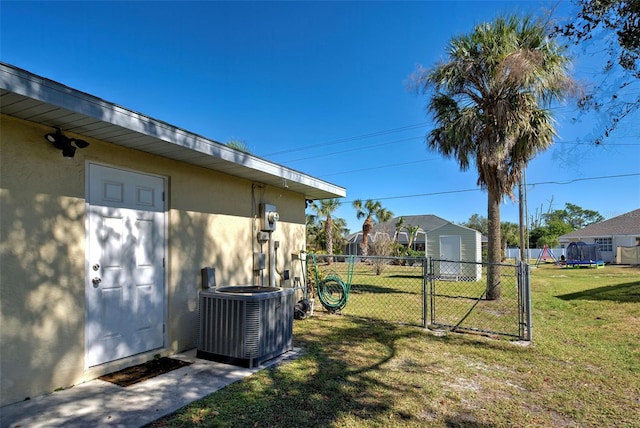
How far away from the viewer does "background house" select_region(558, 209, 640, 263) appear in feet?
89.6

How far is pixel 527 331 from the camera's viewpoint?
17.6ft

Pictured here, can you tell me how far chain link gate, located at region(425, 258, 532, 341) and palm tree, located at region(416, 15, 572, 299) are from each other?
0.96 metres

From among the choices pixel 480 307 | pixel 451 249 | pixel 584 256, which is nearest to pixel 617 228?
pixel 584 256

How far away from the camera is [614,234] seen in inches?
1117

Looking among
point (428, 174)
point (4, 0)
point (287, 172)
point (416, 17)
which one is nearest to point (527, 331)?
point (287, 172)

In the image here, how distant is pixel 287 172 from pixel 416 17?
589cm

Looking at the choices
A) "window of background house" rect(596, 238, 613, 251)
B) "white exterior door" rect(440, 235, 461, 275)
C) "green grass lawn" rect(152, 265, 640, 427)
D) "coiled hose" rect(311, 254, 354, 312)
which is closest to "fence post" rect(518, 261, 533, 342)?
"green grass lawn" rect(152, 265, 640, 427)

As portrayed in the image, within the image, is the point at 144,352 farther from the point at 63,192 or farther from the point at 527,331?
the point at 527,331

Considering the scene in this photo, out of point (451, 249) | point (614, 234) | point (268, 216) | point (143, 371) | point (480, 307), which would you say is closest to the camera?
point (143, 371)

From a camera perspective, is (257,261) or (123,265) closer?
(123,265)

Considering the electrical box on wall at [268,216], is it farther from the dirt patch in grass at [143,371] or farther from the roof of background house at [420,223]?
the roof of background house at [420,223]

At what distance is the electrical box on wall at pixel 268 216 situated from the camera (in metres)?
6.41

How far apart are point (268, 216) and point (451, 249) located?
1166 centimetres

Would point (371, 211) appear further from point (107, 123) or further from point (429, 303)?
point (107, 123)
